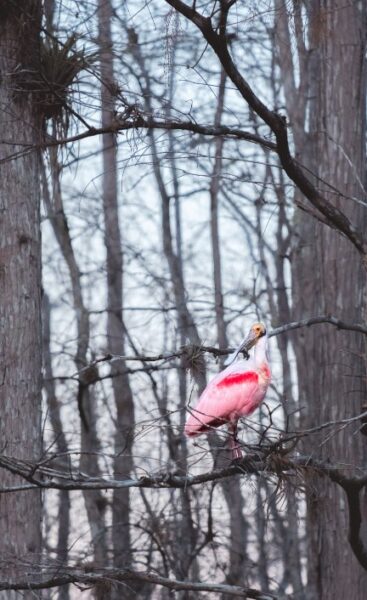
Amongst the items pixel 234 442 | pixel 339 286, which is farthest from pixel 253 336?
pixel 339 286

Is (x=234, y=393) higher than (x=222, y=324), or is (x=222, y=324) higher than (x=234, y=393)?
(x=222, y=324)

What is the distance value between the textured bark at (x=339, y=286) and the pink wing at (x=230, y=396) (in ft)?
9.32

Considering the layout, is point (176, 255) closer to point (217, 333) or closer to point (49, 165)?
point (217, 333)

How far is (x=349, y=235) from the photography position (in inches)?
248

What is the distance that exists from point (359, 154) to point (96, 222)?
630cm

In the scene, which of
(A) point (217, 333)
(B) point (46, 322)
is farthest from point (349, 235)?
(B) point (46, 322)

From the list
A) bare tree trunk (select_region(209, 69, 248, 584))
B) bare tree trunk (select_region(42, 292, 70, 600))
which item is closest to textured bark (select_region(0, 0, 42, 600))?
bare tree trunk (select_region(209, 69, 248, 584))

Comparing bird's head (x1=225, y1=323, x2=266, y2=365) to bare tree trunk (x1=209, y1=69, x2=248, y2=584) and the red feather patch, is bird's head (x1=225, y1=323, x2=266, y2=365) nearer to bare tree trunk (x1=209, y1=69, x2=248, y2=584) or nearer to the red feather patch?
the red feather patch

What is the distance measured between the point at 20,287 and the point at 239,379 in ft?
6.48

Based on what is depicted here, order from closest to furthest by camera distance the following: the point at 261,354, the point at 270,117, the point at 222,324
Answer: the point at 270,117 < the point at 261,354 < the point at 222,324

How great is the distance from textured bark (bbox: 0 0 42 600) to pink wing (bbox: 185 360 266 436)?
1.50 meters

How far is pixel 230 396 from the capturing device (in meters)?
5.98

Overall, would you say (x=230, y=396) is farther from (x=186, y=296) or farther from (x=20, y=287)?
(x=186, y=296)

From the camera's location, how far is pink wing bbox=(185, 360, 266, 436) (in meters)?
5.96
